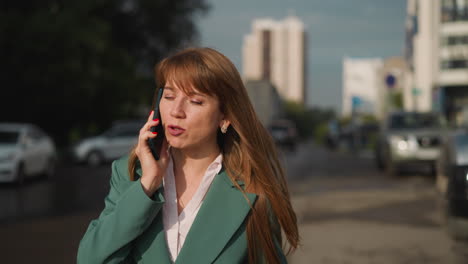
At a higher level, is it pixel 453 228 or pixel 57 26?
pixel 57 26

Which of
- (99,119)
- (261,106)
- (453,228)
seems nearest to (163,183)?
(453,228)

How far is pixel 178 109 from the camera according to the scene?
209 centimetres

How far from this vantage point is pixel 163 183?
7.10ft

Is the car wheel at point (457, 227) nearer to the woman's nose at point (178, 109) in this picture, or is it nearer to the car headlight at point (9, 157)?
the woman's nose at point (178, 109)

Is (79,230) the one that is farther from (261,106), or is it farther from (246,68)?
(246,68)

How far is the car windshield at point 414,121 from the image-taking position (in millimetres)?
17266

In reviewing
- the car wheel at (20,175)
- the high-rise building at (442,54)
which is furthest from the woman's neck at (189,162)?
the high-rise building at (442,54)

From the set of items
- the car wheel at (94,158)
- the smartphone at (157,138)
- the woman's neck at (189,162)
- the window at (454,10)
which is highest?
the window at (454,10)

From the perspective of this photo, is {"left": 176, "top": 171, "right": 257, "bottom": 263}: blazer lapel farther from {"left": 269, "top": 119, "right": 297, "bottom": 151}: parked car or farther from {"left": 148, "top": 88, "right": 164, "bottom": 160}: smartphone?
{"left": 269, "top": 119, "right": 297, "bottom": 151}: parked car

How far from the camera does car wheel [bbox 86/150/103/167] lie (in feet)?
79.3

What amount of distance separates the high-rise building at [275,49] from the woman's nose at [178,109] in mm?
167282


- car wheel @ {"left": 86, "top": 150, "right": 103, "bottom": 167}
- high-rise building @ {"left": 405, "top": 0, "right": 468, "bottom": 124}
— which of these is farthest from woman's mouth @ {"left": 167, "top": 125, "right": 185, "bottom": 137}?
high-rise building @ {"left": 405, "top": 0, "right": 468, "bottom": 124}

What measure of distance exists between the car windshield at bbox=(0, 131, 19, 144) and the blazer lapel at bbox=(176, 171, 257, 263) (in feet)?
48.2

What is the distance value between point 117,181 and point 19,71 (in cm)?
2488
